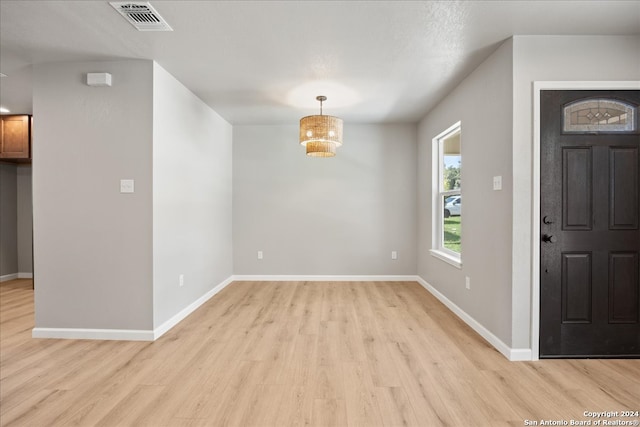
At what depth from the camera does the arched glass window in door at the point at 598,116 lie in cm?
254

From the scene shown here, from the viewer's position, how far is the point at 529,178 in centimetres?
254

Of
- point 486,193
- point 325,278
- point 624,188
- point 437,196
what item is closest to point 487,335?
point 486,193

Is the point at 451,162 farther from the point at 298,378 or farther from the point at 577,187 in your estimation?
the point at 298,378

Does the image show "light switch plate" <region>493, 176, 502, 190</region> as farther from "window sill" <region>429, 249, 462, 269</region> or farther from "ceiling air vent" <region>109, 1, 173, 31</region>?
"ceiling air vent" <region>109, 1, 173, 31</region>

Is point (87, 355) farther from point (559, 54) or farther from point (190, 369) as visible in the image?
point (559, 54)

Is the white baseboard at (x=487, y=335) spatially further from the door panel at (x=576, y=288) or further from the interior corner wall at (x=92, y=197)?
the interior corner wall at (x=92, y=197)

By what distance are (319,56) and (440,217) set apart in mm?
2896

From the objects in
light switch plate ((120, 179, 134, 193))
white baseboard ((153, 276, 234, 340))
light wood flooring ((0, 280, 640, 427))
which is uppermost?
light switch plate ((120, 179, 134, 193))

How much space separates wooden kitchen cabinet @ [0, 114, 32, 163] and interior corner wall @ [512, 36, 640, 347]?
6.01 meters

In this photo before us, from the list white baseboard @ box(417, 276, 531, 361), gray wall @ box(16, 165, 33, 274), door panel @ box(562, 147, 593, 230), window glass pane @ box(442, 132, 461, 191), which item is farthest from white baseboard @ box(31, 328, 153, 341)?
window glass pane @ box(442, 132, 461, 191)

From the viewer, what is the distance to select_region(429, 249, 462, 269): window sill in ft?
12.0

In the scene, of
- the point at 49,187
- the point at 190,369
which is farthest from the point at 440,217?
the point at 49,187

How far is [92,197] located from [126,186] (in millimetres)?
350

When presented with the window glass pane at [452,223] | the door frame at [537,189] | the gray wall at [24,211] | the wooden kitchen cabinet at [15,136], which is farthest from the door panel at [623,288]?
the gray wall at [24,211]
